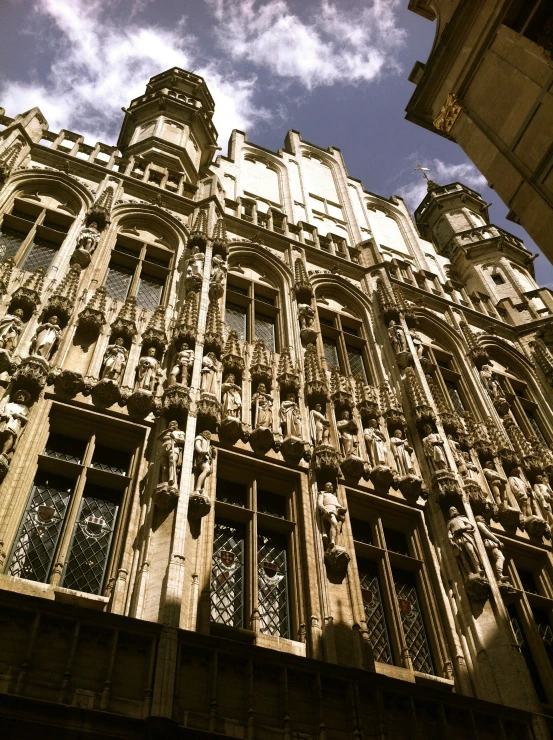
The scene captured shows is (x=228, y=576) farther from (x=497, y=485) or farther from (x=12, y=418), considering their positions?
(x=497, y=485)

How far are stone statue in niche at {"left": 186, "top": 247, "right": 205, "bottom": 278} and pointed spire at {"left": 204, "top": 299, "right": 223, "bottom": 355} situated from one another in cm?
93

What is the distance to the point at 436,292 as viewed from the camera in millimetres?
22312

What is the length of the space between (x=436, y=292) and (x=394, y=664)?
14.2 meters

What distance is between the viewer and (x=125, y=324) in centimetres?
1323

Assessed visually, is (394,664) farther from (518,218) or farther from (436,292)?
(436,292)

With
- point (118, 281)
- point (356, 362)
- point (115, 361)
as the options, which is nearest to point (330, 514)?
point (115, 361)

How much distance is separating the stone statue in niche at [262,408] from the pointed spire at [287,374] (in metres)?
0.53

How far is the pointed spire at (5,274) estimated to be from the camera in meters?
12.8

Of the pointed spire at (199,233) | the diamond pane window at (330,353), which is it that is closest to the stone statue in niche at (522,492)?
the diamond pane window at (330,353)

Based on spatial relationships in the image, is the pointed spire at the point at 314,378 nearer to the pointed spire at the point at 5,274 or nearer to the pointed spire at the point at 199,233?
the pointed spire at the point at 199,233

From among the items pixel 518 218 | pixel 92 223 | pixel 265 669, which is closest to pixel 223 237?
pixel 92 223

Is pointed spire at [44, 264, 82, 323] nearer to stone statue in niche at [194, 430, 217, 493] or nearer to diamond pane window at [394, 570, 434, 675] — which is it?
stone statue in niche at [194, 430, 217, 493]

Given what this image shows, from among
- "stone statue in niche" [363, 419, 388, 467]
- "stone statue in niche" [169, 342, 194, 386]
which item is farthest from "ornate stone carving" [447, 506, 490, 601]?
"stone statue in niche" [169, 342, 194, 386]

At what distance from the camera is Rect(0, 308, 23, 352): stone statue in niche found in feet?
37.8
